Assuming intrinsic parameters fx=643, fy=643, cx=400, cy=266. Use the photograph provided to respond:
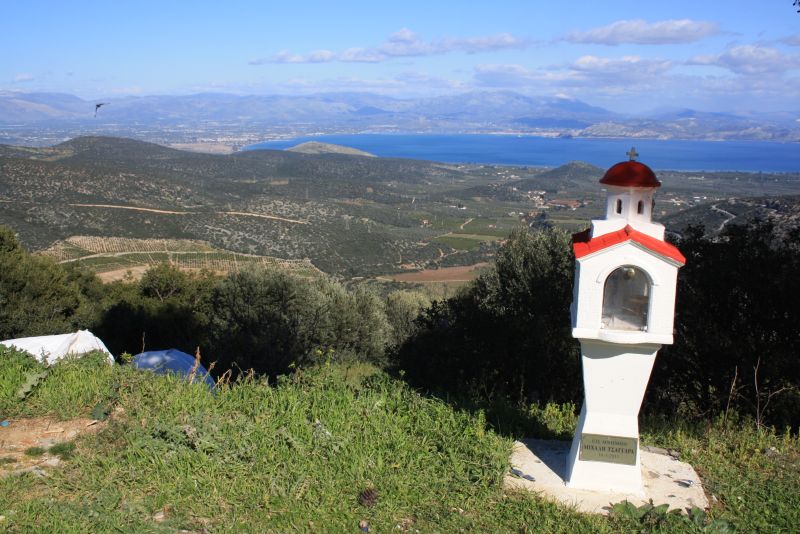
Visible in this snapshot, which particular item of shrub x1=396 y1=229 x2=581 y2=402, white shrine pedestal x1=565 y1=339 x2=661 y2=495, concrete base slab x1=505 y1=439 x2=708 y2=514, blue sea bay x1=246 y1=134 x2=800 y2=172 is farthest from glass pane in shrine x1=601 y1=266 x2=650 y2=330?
blue sea bay x1=246 y1=134 x2=800 y2=172

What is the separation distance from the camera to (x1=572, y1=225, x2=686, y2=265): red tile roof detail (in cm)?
399

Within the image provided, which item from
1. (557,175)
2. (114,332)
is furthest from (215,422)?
(557,175)

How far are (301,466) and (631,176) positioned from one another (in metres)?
2.82

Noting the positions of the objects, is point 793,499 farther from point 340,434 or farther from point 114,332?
point 114,332

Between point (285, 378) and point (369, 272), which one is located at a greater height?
point (285, 378)

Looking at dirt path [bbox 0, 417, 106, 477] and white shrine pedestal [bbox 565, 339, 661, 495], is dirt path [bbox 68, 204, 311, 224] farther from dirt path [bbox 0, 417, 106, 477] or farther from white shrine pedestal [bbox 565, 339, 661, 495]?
white shrine pedestal [bbox 565, 339, 661, 495]

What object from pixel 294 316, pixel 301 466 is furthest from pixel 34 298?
pixel 301 466

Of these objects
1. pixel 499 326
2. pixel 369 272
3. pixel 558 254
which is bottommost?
pixel 369 272

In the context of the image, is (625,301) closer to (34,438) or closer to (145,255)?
(34,438)

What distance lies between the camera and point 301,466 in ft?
13.6

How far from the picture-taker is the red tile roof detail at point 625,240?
399 centimetres

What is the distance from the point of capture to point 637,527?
373 centimetres

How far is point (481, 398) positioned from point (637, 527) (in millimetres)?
2266

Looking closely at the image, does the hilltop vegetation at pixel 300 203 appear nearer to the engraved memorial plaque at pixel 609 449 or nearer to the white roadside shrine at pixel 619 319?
the white roadside shrine at pixel 619 319
